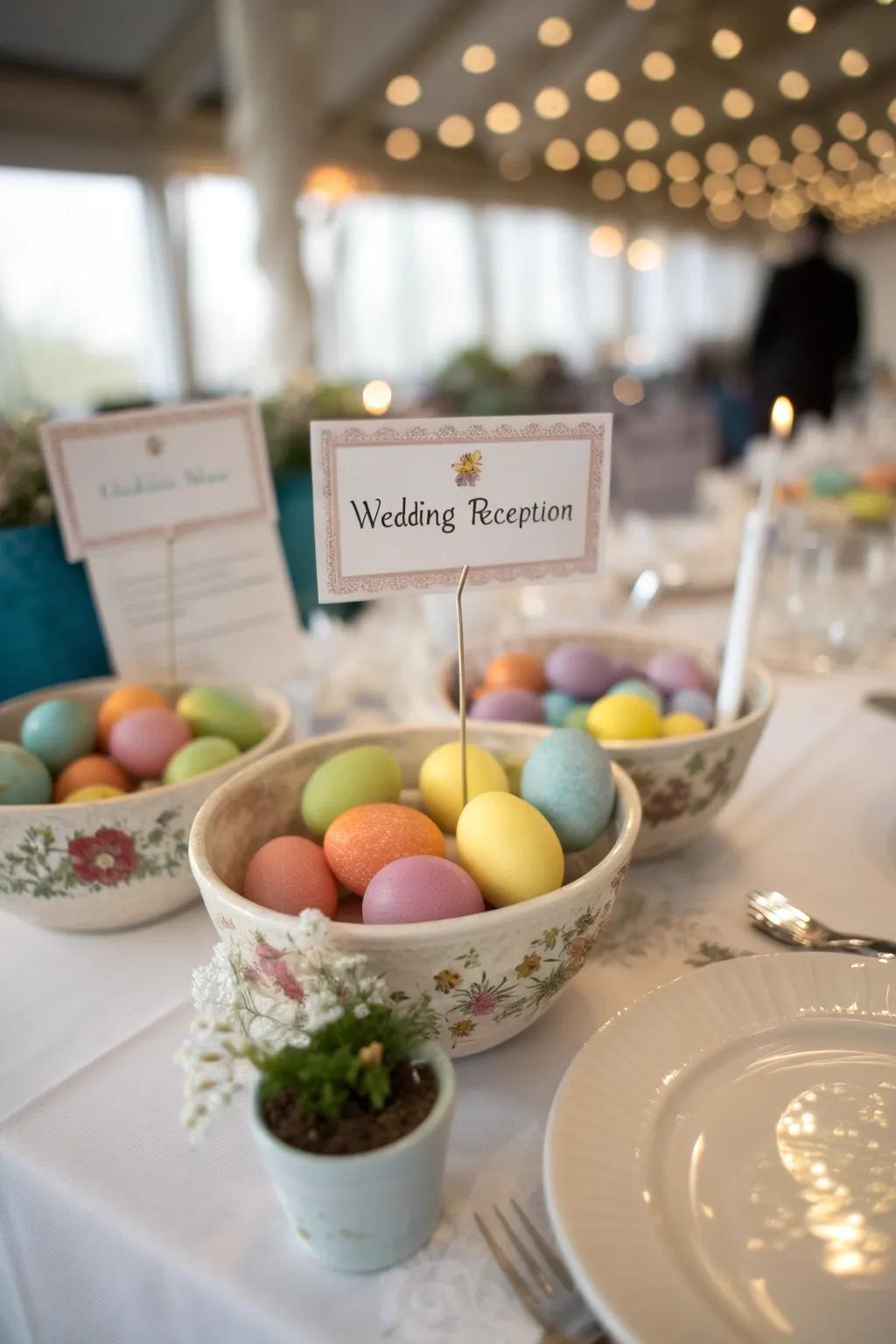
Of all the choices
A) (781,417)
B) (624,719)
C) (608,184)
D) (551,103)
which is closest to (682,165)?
(608,184)

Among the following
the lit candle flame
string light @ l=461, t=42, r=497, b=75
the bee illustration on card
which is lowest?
the bee illustration on card

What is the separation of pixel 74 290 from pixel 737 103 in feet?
19.3

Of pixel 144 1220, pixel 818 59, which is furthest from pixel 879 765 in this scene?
pixel 818 59

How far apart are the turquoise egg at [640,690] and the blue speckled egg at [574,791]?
0.57ft

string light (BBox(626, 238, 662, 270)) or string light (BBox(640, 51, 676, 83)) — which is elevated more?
string light (BBox(640, 51, 676, 83))

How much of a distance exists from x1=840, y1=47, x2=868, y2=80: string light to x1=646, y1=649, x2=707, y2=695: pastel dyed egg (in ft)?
26.2

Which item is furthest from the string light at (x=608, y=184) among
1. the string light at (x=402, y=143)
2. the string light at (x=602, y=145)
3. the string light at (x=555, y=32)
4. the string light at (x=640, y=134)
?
the string light at (x=555, y=32)

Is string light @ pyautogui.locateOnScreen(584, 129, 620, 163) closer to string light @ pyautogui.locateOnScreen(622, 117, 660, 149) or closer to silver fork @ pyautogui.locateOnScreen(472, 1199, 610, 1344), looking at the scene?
string light @ pyautogui.locateOnScreen(622, 117, 660, 149)

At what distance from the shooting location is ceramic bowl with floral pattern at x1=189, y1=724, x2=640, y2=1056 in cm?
44

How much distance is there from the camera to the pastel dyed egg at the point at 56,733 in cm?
74

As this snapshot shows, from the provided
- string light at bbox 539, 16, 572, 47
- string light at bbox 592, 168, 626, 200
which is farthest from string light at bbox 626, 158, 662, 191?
string light at bbox 539, 16, 572, 47

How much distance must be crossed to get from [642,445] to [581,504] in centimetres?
170

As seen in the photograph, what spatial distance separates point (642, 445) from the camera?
7.32 feet

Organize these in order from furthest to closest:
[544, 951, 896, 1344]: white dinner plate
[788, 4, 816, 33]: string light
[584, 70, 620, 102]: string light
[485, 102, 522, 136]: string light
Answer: [485, 102, 522, 136]: string light, [584, 70, 620, 102]: string light, [788, 4, 816, 33]: string light, [544, 951, 896, 1344]: white dinner plate
